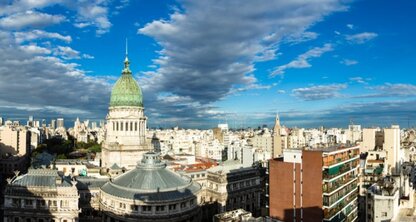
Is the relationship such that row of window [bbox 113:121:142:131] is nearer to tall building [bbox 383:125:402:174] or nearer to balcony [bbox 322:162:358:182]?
balcony [bbox 322:162:358:182]

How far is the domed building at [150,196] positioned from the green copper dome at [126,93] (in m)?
31.9

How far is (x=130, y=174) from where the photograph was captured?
72.6 meters

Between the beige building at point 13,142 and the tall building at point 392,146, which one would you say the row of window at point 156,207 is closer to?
the tall building at point 392,146

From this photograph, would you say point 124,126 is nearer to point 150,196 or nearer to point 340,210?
point 150,196

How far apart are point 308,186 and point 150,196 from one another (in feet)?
87.1

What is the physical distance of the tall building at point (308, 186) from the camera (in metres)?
57.1

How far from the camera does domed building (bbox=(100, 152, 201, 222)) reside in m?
63.9

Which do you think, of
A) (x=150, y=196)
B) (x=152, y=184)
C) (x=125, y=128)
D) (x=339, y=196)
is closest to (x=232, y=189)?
(x=152, y=184)

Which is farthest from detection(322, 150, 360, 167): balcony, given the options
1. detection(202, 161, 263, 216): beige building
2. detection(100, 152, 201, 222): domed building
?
detection(202, 161, 263, 216): beige building

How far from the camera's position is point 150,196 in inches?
2544

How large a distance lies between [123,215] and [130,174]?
9.56 meters

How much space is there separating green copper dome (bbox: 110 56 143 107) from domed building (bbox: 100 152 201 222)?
31.9 m

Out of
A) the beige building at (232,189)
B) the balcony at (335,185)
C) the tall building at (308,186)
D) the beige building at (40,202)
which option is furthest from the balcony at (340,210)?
the beige building at (40,202)

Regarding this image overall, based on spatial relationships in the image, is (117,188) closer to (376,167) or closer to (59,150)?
(376,167)
